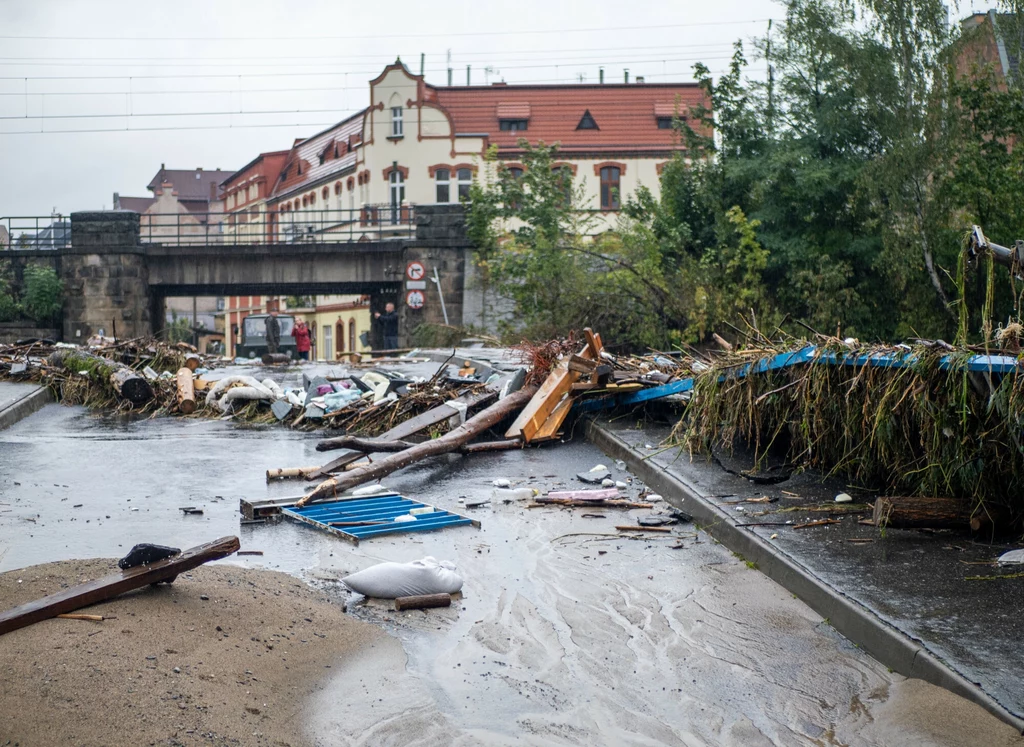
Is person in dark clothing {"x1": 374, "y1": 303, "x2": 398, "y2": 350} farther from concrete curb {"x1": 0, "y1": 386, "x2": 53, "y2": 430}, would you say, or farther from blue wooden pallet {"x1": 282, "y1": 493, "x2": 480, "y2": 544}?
blue wooden pallet {"x1": 282, "y1": 493, "x2": 480, "y2": 544}

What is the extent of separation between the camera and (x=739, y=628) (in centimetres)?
553

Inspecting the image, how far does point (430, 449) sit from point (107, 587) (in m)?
6.51

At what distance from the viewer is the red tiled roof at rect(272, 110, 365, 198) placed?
6784 centimetres

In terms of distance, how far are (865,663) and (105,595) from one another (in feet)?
11.2

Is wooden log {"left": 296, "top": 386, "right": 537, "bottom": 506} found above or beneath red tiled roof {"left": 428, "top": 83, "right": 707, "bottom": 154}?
beneath

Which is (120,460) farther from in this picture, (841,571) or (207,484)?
(841,571)

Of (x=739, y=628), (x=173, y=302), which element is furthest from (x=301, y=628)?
(x=173, y=302)

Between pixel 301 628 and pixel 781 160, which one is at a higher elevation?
pixel 781 160

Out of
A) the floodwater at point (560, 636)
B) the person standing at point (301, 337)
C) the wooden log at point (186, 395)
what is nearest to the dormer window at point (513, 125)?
→ the person standing at point (301, 337)

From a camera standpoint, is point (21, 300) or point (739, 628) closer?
point (739, 628)

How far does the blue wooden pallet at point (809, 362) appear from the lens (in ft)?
21.4

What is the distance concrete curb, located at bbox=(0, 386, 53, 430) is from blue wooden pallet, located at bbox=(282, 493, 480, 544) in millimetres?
8548

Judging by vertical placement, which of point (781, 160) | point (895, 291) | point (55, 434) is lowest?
point (55, 434)

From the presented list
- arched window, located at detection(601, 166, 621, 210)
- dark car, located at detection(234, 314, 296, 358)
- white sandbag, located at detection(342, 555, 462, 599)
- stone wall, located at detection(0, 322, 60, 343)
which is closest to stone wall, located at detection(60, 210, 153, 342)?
stone wall, located at detection(0, 322, 60, 343)
